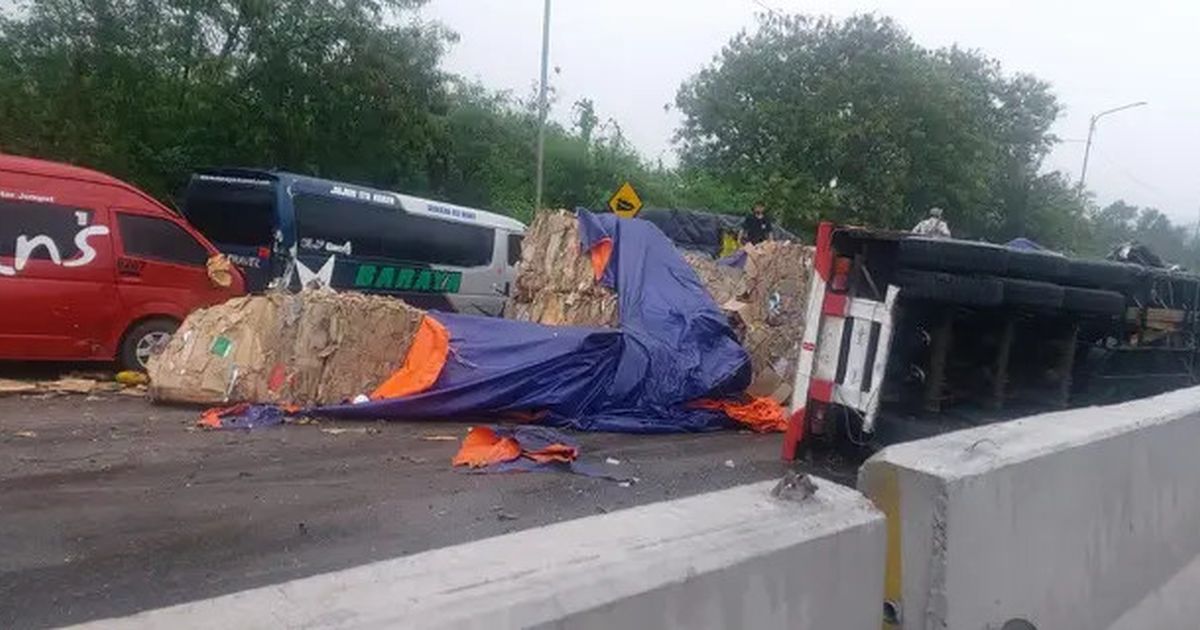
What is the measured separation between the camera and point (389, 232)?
43.3 feet

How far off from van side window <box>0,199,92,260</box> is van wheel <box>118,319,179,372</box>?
3.29 ft

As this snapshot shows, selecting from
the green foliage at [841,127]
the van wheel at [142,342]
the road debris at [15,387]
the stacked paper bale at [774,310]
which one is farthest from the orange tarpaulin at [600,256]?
Result: the green foliage at [841,127]

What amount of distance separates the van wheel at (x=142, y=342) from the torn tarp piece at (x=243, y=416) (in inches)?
74.7

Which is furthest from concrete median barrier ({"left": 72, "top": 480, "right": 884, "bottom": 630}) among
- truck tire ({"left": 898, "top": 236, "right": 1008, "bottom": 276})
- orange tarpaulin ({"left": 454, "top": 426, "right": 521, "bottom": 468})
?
orange tarpaulin ({"left": 454, "top": 426, "right": 521, "bottom": 468})

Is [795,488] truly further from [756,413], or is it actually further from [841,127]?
[841,127]

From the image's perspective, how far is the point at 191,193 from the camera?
12625 mm

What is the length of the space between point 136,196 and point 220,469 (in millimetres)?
4491

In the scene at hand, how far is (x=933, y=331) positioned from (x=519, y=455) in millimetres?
3153

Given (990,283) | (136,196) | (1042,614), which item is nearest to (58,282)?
(136,196)

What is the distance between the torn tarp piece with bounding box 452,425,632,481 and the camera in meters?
7.05

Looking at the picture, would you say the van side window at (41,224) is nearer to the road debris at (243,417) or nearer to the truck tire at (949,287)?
the road debris at (243,417)

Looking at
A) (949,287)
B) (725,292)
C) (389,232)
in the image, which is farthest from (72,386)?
(949,287)

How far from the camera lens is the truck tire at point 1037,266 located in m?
6.54

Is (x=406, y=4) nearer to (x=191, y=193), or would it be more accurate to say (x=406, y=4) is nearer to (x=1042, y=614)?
(x=191, y=193)
